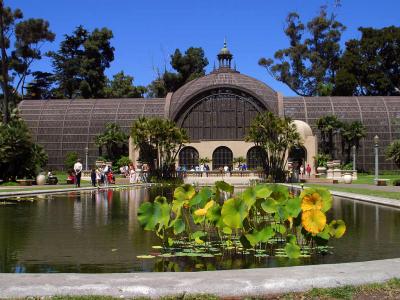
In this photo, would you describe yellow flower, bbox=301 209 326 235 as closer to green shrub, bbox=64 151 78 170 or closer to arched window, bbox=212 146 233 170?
green shrub, bbox=64 151 78 170

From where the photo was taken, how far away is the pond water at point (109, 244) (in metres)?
8.36

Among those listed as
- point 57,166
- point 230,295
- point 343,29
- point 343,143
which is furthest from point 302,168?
point 230,295

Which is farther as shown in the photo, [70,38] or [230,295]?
[70,38]

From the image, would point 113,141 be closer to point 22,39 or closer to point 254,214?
point 22,39

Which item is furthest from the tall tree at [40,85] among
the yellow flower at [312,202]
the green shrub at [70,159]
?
the yellow flower at [312,202]

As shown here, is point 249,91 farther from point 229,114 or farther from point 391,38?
point 391,38

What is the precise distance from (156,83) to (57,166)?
2811 centimetres

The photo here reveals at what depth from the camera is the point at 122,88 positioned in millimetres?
84750

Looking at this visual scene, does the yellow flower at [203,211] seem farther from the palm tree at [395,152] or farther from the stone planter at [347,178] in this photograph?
the stone planter at [347,178]

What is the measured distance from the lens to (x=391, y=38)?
75.8m

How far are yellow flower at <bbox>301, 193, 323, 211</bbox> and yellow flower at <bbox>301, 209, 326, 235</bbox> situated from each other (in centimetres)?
8

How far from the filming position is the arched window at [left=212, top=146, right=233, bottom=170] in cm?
6125

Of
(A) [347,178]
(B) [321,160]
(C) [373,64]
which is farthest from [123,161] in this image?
(C) [373,64]

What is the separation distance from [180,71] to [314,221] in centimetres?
7839
